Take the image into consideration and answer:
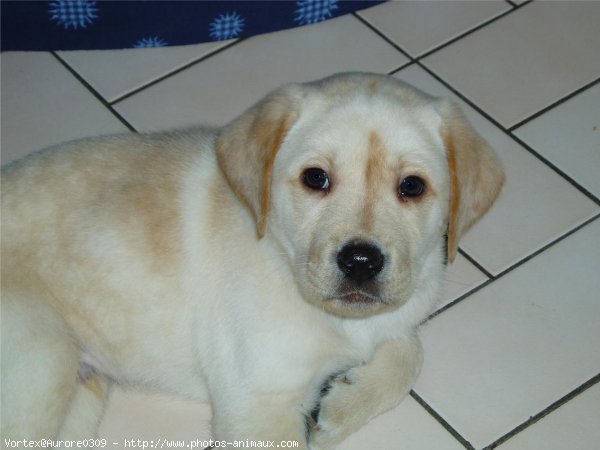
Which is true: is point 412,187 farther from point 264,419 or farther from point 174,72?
point 174,72

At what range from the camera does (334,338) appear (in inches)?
95.2

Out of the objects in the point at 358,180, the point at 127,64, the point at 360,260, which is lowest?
the point at 127,64

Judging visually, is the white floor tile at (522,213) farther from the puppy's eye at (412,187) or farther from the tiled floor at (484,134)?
the puppy's eye at (412,187)

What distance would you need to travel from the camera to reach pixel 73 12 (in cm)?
356

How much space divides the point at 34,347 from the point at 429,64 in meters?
1.93

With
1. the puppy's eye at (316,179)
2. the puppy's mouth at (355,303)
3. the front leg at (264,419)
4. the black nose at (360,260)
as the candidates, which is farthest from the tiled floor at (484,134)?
the puppy's eye at (316,179)

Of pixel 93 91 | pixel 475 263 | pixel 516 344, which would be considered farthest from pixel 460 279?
pixel 93 91

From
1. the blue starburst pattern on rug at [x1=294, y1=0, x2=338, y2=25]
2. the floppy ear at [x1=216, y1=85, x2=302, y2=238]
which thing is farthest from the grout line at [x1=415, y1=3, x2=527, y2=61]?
the floppy ear at [x1=216, y1=85, x2=302, y2=238]

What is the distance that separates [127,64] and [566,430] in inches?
83.3

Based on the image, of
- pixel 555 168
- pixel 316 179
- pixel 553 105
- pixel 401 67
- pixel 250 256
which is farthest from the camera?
pixel 401 67

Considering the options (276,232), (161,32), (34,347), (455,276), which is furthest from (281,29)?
(34,347)

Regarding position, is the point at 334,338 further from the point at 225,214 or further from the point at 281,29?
the point at 281,29

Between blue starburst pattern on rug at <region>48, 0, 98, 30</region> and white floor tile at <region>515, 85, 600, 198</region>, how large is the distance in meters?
1.66

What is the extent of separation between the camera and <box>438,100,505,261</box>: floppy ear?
2.32 m
